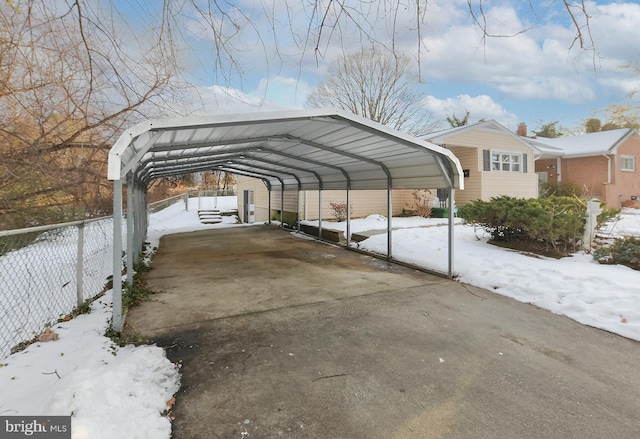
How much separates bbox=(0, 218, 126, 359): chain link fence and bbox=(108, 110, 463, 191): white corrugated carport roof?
1.35 metres

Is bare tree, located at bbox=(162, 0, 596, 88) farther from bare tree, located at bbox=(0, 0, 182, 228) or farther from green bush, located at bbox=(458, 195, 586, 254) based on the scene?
green bush, located at bbox=(458, 195, 586, 254)

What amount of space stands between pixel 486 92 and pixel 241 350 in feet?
12.2

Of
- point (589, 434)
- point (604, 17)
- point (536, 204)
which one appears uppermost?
point (604, 17)

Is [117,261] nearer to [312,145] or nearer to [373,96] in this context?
[312,145]

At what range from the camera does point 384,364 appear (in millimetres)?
3066

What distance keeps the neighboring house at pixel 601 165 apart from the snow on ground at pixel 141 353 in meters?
14.5

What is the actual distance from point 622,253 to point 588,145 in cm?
1848

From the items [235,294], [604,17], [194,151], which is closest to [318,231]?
[194,151]

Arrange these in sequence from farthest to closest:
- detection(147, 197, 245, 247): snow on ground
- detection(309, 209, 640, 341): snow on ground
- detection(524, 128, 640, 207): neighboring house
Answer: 1. detection(524, 128, 640, 207): neighboring house
2. detection(147, 197, 245, 247): snow on ground
3. detection(309, 209, 640, 341): snow on ground

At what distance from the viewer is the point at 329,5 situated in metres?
2.14

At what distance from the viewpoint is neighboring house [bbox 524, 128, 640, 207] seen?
18.5 meters

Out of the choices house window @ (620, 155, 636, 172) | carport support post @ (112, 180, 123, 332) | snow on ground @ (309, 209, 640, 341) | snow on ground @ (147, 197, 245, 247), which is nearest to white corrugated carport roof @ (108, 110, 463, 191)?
carport support post @ (112, 180, 123, 332)

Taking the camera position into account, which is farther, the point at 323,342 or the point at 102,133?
the point at 102,133

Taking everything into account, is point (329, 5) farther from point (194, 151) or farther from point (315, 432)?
point (194, 151)
